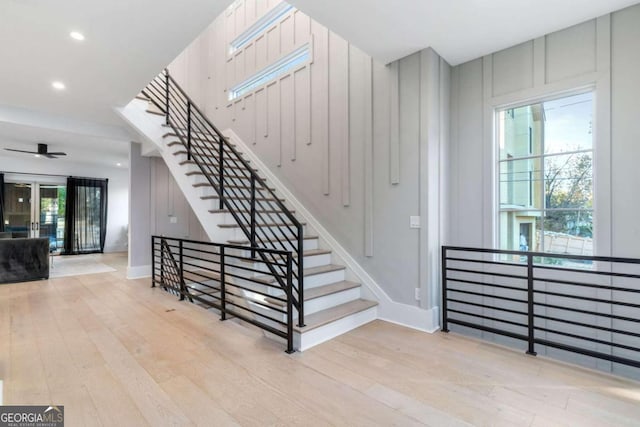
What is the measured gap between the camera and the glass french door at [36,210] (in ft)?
28.4

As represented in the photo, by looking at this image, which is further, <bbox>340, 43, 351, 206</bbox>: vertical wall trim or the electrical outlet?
<bbox>340, 43, 351, 206</bbox>: vertical wall trim

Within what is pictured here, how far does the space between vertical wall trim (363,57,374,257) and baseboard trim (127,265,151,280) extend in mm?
4738

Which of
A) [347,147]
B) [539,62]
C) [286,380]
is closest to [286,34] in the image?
[347,147]

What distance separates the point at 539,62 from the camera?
2875mm

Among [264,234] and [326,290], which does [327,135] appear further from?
[326,290]

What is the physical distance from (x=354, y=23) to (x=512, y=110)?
1828 millimetres

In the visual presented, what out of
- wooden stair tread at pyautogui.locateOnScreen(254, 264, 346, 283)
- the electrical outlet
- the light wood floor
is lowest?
the light wood floor

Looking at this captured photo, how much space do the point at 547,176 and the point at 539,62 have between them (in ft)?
3.53

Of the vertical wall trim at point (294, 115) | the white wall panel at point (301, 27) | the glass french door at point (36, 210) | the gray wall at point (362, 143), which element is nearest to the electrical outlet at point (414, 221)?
the gray wall at point (362, 143)

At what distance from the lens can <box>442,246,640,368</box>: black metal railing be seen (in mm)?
2381

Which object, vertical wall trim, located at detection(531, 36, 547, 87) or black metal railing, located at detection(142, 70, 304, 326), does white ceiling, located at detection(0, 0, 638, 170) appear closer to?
vertical wall trim, located at detection(531, 36, 547, 87)

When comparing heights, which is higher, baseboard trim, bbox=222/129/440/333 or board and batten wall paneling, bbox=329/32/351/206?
board and batten wall paneling, bbox=329/32/351/206

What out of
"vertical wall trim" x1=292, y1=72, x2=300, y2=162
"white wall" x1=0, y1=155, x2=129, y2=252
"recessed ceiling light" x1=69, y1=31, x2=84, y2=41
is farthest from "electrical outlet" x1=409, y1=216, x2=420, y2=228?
"white wall" x1=0, y1=155, x2=129, y2=252

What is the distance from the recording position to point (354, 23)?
106 inches
